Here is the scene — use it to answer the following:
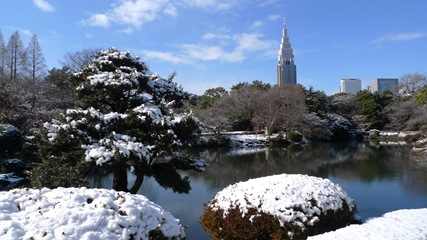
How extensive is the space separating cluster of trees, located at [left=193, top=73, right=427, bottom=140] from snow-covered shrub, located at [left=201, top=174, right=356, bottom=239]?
2024 cm

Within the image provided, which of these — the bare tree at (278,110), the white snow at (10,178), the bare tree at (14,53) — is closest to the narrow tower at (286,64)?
the bare tree at (278,110)

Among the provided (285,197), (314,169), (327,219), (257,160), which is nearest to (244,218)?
(285,197)

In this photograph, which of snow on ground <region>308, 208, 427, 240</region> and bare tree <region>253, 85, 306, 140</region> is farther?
bare tree <region>253, 85, 306, 140</region>

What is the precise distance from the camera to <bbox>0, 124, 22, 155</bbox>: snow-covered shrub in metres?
10.1

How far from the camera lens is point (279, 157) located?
1866 cm

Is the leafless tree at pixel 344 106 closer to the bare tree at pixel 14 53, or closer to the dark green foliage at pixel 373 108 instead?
the dark green foliage at pixel 373 108

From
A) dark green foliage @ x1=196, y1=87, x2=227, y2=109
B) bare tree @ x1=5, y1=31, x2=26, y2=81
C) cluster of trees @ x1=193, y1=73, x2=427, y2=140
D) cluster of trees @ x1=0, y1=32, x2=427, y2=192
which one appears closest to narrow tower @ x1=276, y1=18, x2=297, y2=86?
cluster of trees @ x1=193, y1=73, x2=427, y2=140

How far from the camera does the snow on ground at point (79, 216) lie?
247 centimetres

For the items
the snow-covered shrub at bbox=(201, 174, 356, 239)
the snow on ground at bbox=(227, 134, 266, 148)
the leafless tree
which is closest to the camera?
the snow-covered shrub at bbox=(201, 174, 356, 239)

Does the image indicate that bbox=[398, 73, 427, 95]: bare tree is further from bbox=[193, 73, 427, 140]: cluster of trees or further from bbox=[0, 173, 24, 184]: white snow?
bbox=[0, 173, 24, 184]: white snow

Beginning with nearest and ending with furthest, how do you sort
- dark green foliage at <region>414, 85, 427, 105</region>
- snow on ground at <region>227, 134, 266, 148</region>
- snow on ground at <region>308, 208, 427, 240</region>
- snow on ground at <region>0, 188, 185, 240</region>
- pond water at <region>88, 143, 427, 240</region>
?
snow on ground at <region>0, 188, 185, 240</region>, snow on ground at <region>308, 208, 427, 240</region>, pond water at <region>88, 143, 427, 240</region>, snow on ground at <region>227, 134, 266, 148</region>, dark green foliage at <region>414, 85, 427, 105</region>

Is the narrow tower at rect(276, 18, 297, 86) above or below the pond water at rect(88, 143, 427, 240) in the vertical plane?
above

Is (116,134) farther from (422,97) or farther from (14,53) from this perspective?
(422,97)

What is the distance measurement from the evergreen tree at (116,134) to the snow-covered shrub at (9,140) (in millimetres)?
4382
